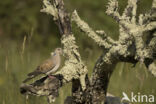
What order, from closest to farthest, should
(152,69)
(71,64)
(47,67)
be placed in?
(152,69) → (71,64) → (47,67)

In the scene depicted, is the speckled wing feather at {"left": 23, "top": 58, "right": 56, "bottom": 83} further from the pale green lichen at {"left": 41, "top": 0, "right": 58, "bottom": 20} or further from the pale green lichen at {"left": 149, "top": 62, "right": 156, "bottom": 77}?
the pale green lichen at {"left": 149, "top": 62, "right": 156, "bottom": 77}

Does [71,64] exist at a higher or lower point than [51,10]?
lower

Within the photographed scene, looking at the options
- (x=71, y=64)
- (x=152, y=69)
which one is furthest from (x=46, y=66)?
(x=152, y=69)

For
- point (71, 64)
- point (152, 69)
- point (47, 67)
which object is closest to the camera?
point (152, 69)

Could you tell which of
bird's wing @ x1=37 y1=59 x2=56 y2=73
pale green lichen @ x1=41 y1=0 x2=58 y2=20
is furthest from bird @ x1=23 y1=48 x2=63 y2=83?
pale green lichen @ x1=41 y1=0 x2=58 y2=20

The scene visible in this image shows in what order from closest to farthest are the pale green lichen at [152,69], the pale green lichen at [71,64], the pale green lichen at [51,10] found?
1. the pale green lichen at [152,69]
2. the pale green lichen at [71,64]
3. the pale green lichen at [51,10]

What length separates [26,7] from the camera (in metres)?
16.0

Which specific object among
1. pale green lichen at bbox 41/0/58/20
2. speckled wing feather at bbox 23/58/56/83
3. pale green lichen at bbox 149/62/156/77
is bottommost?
pale green lichen at bbox 149/62/156/77

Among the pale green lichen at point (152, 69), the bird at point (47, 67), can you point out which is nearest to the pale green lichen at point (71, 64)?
the bird at point (47, 67)

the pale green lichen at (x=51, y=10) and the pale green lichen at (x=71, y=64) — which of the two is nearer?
the pale green lichen at (x=71, y=64)

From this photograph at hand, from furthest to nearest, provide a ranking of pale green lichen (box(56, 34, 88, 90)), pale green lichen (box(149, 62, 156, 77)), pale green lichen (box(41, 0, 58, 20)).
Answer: pale green lichen (box(41, 0, 58, 20))
pale green lichen (box(56, 34, 88, 90))
pale green lichen (box(149, 62, 156, 77))

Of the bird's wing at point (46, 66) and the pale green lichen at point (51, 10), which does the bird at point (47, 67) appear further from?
the pale green lichen at point (51, 10)

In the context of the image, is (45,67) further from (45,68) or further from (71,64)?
(71,64)

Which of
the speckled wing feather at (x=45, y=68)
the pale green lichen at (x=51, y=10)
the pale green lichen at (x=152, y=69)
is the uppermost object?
the pale green lichen at (x=51, y=10)
